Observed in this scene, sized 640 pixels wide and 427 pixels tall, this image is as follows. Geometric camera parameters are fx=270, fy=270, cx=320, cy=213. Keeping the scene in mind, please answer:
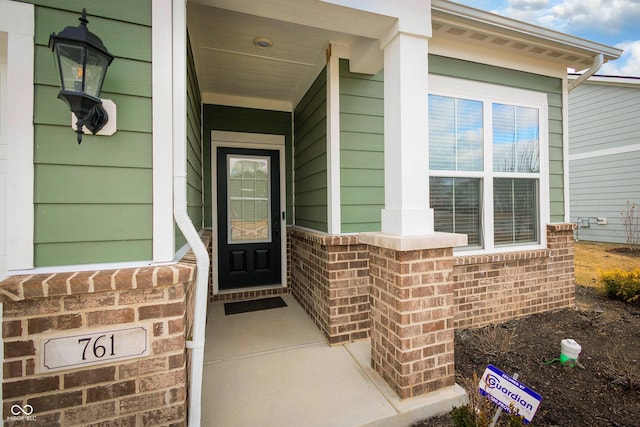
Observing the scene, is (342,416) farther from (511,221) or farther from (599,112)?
(599,112)

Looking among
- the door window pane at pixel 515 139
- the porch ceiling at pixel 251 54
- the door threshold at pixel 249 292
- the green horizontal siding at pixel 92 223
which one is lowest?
the door threshold at pixel 249 292

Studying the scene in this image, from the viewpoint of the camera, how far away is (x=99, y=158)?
1.29 meters

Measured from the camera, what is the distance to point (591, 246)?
700cm

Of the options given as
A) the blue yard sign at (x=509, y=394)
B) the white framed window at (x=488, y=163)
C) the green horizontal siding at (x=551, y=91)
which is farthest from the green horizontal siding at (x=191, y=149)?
the green horizontal siding at (x=551, y=91)

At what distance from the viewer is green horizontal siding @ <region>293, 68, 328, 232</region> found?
2.68 m

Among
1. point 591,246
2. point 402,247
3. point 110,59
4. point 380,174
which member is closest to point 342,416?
point 402,247

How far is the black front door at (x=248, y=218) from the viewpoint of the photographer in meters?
3.63

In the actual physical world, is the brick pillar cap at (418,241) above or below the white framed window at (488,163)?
below

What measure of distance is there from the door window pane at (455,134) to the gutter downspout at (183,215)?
7.40 feet

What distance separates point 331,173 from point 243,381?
1800mm

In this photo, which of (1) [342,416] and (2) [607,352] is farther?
(2) [607,352]

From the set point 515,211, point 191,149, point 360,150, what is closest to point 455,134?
point 360,150

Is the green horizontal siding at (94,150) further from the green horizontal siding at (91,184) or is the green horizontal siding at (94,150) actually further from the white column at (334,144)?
the white column at (334,144)

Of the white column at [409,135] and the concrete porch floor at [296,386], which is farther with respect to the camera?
the white column at [409,135]
